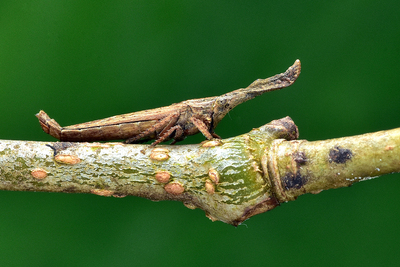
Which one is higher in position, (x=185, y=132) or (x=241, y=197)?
(x=185, y=132)

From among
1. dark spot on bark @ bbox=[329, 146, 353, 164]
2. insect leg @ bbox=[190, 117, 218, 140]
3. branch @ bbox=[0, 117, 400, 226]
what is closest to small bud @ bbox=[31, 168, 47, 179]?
branch @ bbox=[0, 117, 400, 226]

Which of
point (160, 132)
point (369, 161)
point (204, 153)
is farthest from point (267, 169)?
point (160, 132)

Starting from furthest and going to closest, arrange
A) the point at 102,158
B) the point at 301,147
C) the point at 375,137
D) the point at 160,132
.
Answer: the point at 160,132, the point at 102,158, the point at 301,147, the point at 375,137

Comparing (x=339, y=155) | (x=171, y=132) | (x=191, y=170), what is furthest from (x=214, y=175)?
(x=339, y=155)

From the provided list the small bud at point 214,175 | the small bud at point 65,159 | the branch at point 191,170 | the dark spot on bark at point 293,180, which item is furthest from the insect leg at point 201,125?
the small bud at point 65,159

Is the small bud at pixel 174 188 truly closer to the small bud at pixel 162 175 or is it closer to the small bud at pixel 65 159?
the small bud at pixel 162 175

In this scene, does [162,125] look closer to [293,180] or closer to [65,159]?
[65,159]

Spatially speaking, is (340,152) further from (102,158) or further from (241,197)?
(102,158)

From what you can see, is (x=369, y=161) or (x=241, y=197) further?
(x=241, y=197)
